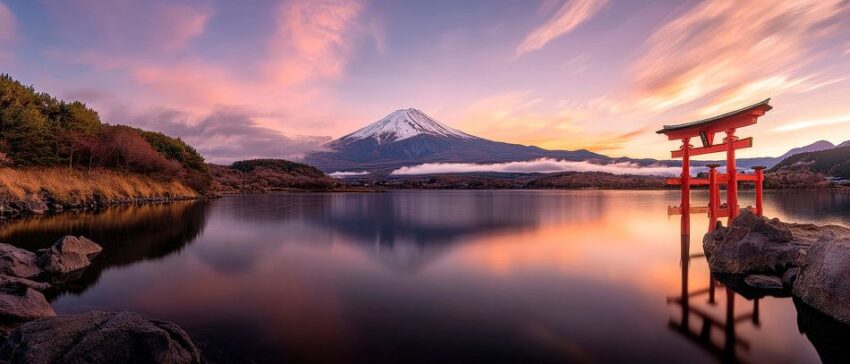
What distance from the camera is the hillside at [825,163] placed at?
99.0 m

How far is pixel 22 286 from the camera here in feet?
23.3

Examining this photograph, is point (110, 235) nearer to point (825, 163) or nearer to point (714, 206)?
point (714, 206)

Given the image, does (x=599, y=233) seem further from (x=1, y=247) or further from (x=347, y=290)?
(x=1, y=247)

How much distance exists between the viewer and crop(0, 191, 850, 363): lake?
529 centimetres

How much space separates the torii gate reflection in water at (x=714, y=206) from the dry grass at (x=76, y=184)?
104 feet

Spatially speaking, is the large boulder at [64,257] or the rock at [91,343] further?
the large boulder at [64,257]

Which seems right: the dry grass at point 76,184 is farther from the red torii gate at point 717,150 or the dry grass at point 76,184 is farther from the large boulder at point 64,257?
the red torii gate at point 717,150

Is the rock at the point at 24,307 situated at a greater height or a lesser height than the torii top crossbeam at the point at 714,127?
lesser

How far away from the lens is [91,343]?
3.91m

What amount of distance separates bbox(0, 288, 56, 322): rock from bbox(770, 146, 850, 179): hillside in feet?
449

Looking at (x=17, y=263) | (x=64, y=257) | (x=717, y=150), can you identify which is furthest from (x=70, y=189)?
(x=717, y=150)

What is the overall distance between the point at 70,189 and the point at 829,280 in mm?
37352

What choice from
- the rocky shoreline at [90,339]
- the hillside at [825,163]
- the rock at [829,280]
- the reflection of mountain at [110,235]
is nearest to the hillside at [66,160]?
the reflection of mountain at [110,235]

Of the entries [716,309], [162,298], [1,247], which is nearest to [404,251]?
[162,298]
